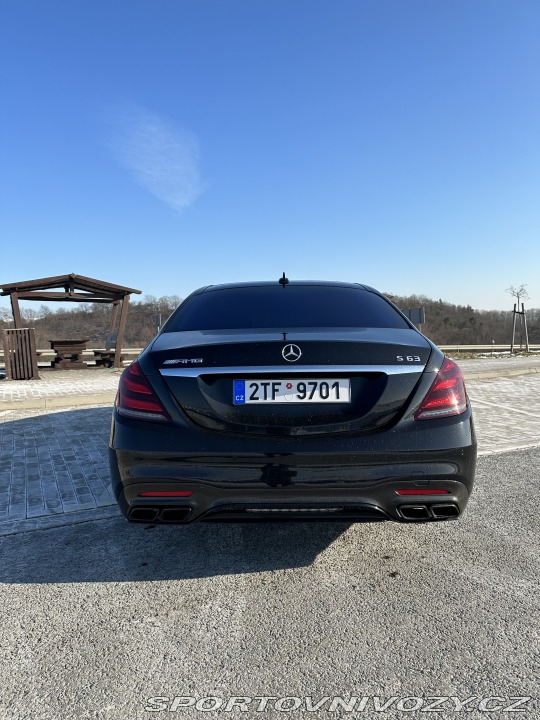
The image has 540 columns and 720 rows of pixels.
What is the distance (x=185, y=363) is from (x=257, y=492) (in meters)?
0.67

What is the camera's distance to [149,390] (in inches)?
87.1

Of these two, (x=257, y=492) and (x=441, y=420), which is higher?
(x=441, y=420)

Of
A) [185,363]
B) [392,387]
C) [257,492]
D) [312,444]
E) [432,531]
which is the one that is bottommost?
[432,531]

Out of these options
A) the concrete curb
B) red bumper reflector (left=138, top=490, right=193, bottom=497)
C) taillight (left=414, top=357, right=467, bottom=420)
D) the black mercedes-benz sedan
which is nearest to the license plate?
the black mercedes-benz sedan

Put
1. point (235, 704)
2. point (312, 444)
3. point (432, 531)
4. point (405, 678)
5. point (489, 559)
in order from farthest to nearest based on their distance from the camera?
1. point (432, 531)
2. point (489, 559)
3. point (312, 444)
4. point (405, 678)
5. point (235, 704)

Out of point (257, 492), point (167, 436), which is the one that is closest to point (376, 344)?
point (257, 492)

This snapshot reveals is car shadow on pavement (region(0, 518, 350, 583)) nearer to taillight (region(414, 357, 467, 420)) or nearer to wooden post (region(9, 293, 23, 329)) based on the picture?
taillight (region(414, 357, 467, 420))

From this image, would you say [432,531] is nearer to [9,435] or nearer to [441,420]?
[441,420]

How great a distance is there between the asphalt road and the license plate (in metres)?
0.94

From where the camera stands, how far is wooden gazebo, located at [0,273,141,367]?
14000mm

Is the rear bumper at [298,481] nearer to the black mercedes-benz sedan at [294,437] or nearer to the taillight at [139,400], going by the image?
the black mercedes-benz sedan at [294,437]

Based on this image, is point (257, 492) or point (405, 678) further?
point (257, 492)

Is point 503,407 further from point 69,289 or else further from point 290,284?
point 69,289

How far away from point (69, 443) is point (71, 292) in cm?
1043
